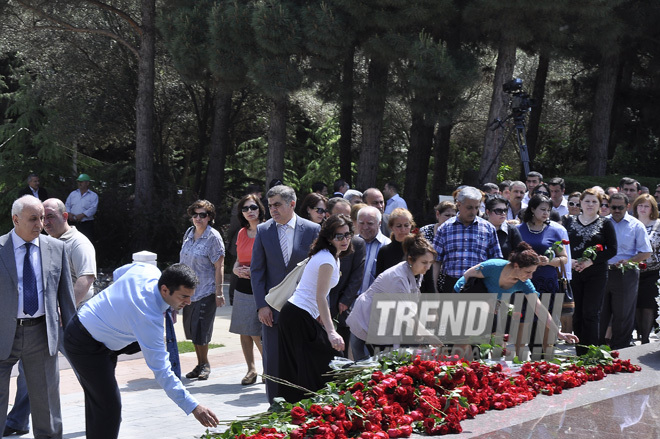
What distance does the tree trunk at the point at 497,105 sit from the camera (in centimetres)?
1722

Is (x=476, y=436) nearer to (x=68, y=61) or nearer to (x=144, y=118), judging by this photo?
(x=144, y=118)

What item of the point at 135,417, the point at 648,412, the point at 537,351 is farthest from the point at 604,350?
the point at 135,417

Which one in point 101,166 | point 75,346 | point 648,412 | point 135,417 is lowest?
point 135,417

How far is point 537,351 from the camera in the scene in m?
7.07

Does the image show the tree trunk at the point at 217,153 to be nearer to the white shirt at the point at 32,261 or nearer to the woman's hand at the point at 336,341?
the white shirt at the point at 32,261

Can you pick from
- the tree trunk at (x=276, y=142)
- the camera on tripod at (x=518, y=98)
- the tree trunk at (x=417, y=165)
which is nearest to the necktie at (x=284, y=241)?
the camera on tripod at (x=518, y=98)

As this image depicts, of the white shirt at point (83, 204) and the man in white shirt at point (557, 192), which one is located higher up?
the man in white shirt at point (557, 192)

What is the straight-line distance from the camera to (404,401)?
4.82 meters

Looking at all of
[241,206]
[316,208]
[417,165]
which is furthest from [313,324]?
[417,165]

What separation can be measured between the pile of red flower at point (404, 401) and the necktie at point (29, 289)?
2226 millimetres

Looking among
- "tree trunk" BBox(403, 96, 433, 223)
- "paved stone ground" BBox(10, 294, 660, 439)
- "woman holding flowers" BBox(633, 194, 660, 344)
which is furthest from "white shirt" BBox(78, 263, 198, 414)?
"tree trunk" BBox(403, 96, 433, 223)

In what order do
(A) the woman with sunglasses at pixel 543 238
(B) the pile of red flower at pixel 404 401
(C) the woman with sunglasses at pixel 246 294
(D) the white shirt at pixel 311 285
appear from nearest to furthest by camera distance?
(B) the pile of red flower at pixel 404 401 → (D) the white shirt at pixel 311 285 → (A) the woman with sunglasses at pixel 543 238 → (C) the woman with sunglasses at pixel 246 294

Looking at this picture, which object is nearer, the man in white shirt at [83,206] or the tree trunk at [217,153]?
the man in white shirt at [83,206]

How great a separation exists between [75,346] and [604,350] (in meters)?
3.89
